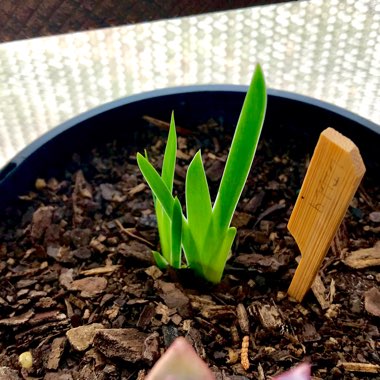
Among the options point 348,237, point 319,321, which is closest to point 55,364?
point 319,321

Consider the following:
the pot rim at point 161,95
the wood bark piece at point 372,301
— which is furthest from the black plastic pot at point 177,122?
the wood bark piece at point 372,301

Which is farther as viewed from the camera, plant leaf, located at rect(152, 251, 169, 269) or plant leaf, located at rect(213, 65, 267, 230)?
plant leaf, located at rect(152, 251, 169, 269)

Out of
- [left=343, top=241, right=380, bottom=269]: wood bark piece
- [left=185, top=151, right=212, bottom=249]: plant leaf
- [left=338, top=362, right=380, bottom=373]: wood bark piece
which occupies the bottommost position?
[left=338, top=362, right=380, bottom=373]: wood bark piece

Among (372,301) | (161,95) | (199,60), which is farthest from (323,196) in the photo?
(199,60)

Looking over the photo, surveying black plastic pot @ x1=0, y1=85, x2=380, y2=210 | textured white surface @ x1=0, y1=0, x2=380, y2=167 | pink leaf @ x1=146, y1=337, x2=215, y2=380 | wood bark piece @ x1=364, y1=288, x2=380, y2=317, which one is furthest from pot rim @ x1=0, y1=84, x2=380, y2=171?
pink leaf @ x1=146, y1=337, x2=215, y2=380

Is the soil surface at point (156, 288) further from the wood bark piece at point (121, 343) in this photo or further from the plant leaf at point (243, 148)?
the plant leaf at point (243, 148)

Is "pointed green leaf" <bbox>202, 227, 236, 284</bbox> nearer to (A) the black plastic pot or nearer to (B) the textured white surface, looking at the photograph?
(A) the black plastic pot
